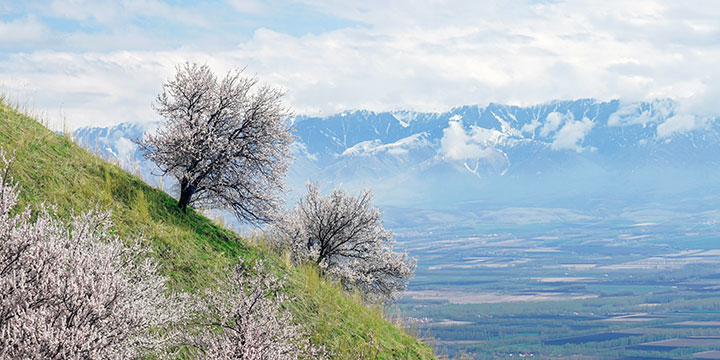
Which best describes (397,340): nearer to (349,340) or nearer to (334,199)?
(349,340)

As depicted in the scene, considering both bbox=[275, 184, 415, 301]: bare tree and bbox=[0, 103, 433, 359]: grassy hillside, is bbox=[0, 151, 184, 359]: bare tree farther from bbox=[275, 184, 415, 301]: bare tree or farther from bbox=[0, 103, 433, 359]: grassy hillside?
bbox=[275, 184, 415, 301]: bare tree

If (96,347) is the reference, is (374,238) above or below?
above

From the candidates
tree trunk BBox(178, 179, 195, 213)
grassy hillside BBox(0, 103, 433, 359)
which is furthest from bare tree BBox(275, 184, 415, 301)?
tree trunk BBox(178, 179, 195, 213)

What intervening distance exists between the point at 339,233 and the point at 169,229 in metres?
15.3

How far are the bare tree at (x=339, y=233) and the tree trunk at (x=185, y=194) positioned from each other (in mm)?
9805

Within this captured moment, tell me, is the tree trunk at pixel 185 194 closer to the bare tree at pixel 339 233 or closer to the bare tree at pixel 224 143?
the bare tree at pixel 224 143

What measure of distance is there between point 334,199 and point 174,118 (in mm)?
15680

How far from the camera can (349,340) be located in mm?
17406

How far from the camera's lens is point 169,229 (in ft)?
56.9

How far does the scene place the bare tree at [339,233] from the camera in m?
30.7

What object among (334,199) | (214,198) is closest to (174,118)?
(214,198)

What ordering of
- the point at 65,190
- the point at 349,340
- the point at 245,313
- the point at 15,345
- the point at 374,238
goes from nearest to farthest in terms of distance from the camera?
1. the point at 15,345
2. the point at 245,313
3. the point at 65,190
4. the point at 349,340
5. the point at 374,238

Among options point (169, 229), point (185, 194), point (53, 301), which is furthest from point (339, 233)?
point (53, 301)

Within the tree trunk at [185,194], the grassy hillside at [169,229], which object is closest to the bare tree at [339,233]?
the grassy hillside at [169,229]
